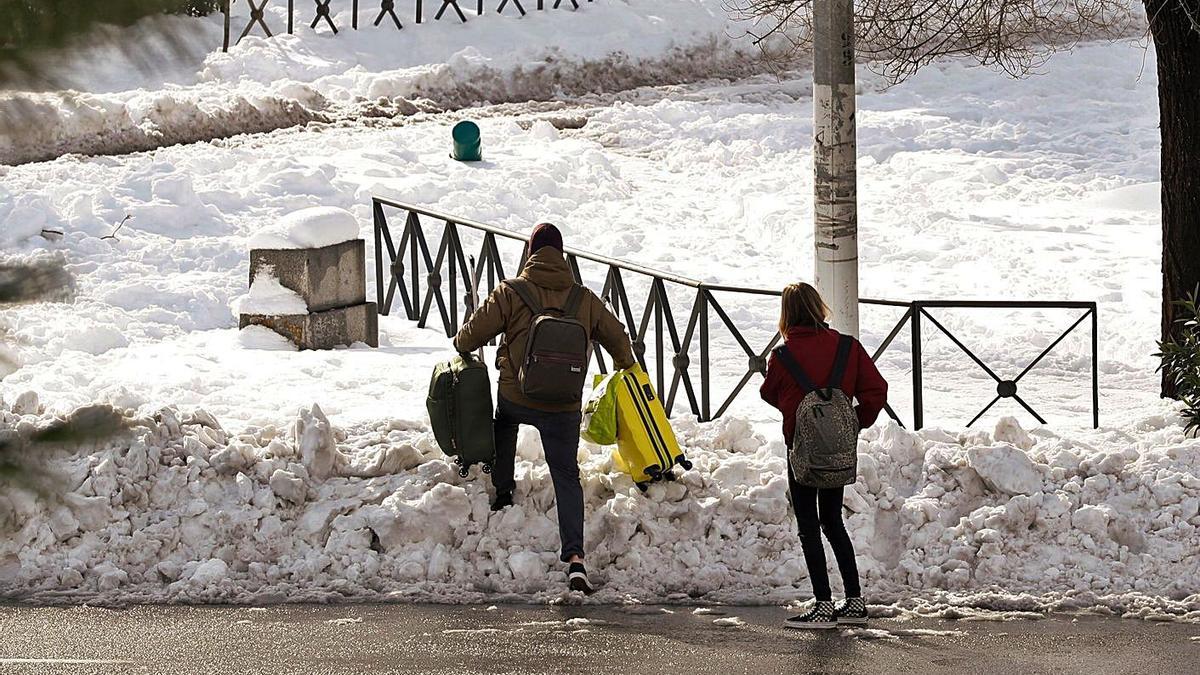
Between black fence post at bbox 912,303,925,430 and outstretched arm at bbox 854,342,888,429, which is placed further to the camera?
black fence post at bbox 912,303,925,430

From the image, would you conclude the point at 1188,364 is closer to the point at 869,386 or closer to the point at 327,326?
the point at 869,386

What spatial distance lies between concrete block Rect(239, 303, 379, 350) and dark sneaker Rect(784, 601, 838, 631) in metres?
6.47

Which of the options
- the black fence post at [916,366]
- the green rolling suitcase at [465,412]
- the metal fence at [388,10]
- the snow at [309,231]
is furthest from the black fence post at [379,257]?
the metal fence at [388,10]

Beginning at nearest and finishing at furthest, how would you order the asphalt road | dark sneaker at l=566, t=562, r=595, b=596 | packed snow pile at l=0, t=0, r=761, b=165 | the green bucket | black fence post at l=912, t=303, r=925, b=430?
1. the asphalt road
2. dark sneaker at l=566, t=562, r=595, b=596
3. black fence post at l=912, t=303, r=925, b=430
4. the green bucket
5. packed snow pile at l=0, t=0, r=761, b=165

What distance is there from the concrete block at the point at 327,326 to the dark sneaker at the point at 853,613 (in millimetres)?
6580

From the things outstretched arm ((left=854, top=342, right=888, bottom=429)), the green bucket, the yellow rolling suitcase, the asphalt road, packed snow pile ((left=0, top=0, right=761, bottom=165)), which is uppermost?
packed snow pile ((left=0, top=0, right=761, bottom=165))

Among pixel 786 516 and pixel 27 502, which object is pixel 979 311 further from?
pixel 27 502

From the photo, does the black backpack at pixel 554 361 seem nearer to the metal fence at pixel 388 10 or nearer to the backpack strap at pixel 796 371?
the backpack strap at pixel 796 371

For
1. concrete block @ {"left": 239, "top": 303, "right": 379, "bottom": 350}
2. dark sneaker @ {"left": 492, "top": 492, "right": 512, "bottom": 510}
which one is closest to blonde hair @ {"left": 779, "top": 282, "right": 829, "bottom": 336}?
dark sneaker @ {"left": 492, "top": 492, "right": 512, "bottom": 510}

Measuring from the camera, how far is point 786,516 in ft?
26.1

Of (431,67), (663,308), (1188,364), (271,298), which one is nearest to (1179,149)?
(1188,364)

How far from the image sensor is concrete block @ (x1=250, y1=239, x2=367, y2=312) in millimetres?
12578

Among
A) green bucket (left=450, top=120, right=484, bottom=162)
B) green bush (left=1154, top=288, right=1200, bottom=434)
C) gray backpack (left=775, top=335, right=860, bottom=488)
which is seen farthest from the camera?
green bucket (left=450, top=120, right=484, bottom=162)

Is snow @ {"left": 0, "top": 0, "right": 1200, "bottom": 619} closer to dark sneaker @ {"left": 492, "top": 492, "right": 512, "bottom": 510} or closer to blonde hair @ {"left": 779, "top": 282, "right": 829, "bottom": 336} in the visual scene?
dark sneaker @ {"left": 492, "top": 492, "right": 512, "bottom": 510}
